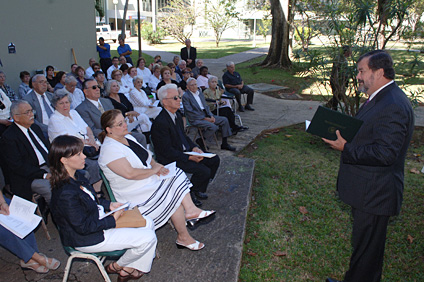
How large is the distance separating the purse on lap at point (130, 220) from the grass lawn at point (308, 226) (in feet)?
3.85

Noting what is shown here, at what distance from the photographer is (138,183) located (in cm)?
354

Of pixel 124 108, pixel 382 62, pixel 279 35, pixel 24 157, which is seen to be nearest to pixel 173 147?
pixel 24 157

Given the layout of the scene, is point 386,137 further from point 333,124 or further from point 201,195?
point 201,195

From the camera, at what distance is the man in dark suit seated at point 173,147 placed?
14.4 ft

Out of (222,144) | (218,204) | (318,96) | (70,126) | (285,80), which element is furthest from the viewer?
(285,80)

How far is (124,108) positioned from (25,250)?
3758mm

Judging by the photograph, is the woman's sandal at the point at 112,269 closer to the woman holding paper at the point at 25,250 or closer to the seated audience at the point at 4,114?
the woman holding paper at the point at 25,250

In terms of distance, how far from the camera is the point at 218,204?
14.9 feet

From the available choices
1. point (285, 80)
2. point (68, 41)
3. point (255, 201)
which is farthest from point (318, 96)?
point (68, 41)

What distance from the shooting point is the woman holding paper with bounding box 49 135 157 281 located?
2.67m

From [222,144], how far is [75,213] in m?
4.44

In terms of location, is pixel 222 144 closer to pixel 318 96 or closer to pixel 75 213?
pixel 75 213

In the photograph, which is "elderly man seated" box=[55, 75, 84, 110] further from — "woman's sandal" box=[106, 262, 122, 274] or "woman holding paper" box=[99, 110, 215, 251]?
"woman's sandal" box=[106, 262, 122, 274]

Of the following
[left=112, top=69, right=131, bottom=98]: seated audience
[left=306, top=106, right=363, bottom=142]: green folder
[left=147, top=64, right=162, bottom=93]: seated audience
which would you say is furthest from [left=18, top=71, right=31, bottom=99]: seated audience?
[left=306, top=106, right=363, bottom=142]: green folder
